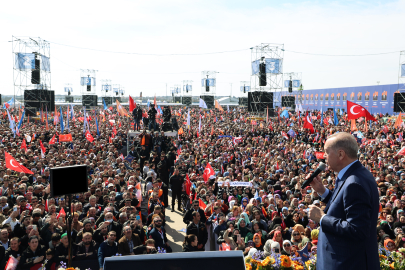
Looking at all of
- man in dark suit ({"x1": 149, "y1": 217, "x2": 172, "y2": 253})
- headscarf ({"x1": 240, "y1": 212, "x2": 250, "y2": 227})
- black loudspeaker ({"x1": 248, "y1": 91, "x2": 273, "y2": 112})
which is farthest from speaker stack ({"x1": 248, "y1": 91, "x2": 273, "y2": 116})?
man in dark suit ({"x1": 149, "y1": 217, "x2": 172, "y2": 253})

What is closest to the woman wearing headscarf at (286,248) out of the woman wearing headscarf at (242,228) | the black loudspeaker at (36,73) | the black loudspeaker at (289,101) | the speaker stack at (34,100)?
the woman wearing headscarf at (242,228)

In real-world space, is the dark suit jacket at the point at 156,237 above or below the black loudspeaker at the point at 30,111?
below

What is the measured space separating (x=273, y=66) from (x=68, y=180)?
43.2m

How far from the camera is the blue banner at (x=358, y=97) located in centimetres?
3936

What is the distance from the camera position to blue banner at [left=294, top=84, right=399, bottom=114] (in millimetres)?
39356

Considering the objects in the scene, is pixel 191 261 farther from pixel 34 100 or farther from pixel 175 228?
pixel 34 100

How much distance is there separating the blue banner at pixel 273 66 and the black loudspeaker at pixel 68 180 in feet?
139

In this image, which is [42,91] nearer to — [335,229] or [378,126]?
[378,126]

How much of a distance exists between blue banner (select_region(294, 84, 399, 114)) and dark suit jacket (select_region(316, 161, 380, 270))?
40922 millimetres

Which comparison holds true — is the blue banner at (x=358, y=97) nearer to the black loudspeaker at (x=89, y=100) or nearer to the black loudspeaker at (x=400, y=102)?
the black loudspeaker at (x=400, y=102)

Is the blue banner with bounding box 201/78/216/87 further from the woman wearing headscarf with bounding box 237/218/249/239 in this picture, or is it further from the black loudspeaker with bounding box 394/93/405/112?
the woman wearing headscarf with bounding box 237/218/249/239

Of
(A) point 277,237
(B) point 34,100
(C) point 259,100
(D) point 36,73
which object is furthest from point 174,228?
(D) point 36,73

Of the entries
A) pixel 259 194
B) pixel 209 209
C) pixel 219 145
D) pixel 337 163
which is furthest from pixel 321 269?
pixel 219 145

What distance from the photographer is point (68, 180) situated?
189 inches
